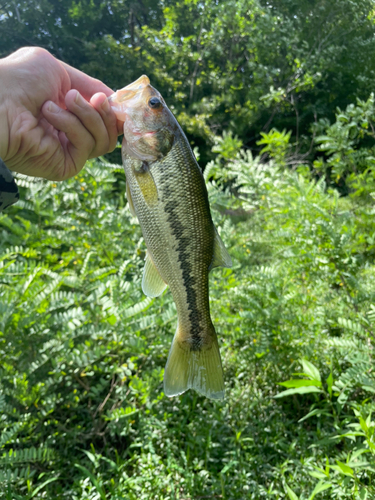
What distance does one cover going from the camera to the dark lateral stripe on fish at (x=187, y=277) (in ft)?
4.38

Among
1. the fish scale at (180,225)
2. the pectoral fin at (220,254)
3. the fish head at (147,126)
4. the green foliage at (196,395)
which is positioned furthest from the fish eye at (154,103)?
the green foliage at (196,395)

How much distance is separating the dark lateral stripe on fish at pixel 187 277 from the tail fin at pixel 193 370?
42 mm

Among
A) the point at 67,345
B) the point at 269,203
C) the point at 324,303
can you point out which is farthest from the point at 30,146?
the point at 269,203

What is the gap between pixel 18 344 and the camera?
2361 mm

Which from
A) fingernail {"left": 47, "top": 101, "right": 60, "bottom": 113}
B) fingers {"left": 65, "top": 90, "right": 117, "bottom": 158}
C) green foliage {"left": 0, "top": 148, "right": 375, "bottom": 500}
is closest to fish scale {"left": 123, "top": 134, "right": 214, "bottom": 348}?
fingers {"left": 65, "top": 90, "right": 117, "bottom": 158}

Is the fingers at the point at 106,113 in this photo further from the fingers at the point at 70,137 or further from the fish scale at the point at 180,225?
the fish scale at the point at 180,225

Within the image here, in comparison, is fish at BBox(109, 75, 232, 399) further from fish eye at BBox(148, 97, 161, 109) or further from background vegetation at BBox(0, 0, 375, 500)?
background vegetation at BBox(0, 0, 375, 500)

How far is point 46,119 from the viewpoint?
1.56m

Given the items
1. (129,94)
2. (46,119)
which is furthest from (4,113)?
(129,94)

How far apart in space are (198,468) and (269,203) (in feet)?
10.1

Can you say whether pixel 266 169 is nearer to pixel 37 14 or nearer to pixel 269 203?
pixel 269 203

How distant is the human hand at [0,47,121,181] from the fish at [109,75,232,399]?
142 millimetres

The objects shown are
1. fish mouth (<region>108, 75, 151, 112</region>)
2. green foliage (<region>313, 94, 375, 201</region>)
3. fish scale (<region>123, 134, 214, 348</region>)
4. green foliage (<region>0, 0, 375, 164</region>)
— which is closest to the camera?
fish scale (<region>123, 134, 214, 348</region>)

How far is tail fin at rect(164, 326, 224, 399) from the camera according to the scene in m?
1.45
